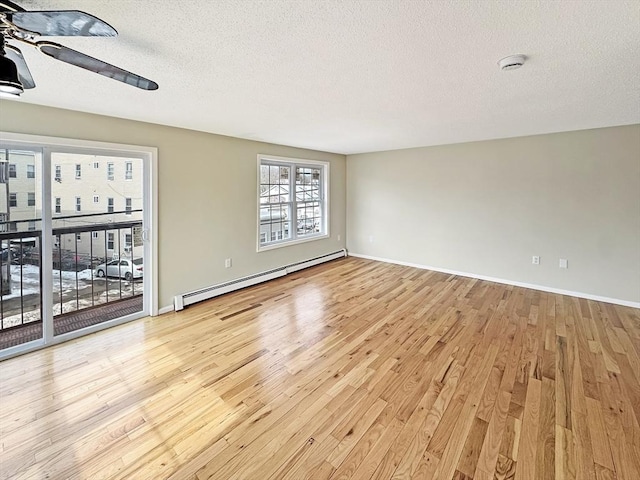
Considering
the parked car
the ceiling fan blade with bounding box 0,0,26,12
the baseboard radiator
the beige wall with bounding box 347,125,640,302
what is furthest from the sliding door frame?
the beige wall with bounding box 347,125,640,302

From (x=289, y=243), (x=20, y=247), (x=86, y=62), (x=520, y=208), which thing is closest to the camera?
(x=86, y=62)

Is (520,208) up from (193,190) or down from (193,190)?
down

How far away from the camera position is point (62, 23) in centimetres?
112

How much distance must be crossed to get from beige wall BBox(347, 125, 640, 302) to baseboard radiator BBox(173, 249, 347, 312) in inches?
63.8

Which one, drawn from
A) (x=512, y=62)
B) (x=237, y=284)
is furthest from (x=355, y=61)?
(x=237, y=284)

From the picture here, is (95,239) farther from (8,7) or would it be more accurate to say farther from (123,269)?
(8,7)

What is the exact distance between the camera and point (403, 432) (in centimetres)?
190

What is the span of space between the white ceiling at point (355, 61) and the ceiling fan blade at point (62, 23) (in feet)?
0.94

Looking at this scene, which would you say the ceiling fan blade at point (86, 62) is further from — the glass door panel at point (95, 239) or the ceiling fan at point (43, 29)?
the glass door panel at point (95, 239)

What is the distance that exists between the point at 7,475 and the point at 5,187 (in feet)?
7.54

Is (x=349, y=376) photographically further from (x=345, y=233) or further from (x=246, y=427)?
(x=345, y=233)

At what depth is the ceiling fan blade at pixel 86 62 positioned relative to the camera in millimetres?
1325

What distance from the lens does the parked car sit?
3674 mm

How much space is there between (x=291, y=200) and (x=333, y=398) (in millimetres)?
4034
